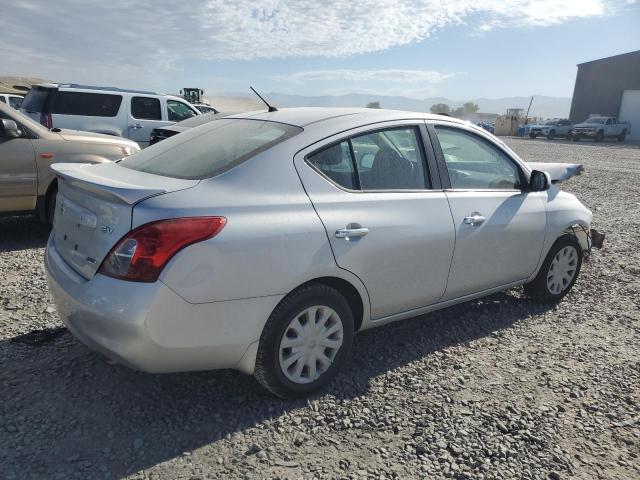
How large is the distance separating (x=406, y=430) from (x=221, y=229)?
1.47 metres

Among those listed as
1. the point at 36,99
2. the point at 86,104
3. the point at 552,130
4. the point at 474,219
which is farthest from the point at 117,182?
the point at 552,130

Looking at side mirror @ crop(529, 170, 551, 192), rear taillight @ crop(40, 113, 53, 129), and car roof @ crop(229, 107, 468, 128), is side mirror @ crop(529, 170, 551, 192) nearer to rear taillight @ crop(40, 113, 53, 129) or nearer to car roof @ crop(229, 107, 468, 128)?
car roof @ crop(229, 107, 468, 128)

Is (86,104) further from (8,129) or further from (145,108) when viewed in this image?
(8,129)

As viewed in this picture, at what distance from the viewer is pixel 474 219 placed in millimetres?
3627

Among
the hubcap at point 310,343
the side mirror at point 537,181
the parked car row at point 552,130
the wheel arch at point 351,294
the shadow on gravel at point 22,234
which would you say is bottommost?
the shadow on gravel at point 22,234

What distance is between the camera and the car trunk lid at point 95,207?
8.20ft

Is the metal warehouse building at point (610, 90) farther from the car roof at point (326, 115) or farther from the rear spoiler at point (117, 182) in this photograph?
the rear spoiler at point (117, 182)

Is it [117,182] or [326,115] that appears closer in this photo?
[117,182]

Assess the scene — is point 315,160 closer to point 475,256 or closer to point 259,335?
point 259,335

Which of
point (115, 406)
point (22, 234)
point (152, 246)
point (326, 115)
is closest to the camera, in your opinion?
point (152, 246)

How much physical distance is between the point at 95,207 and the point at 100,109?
940 cm

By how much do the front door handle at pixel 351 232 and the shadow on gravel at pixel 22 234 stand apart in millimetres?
4436

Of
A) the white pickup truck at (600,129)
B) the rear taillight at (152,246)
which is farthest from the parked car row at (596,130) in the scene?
the rear taillight at (152,246)

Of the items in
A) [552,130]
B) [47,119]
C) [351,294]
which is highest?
[552,130]
